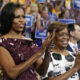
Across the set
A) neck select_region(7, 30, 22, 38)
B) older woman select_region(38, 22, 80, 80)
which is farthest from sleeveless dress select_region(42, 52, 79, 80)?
neck select_region(7, 30, 22, 38)

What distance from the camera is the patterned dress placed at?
298 cm

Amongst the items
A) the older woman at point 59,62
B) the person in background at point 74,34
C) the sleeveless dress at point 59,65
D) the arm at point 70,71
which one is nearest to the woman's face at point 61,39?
the older woman at point 59,62

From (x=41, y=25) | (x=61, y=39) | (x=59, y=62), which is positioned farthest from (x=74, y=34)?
(x=41, y=25)

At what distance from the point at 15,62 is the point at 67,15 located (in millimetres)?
5501

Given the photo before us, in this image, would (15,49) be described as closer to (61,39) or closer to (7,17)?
(7,17)

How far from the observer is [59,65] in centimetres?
340

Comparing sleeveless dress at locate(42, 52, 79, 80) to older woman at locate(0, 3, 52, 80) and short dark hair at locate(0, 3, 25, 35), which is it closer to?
older woman at locate(0, 3, 52, 80)

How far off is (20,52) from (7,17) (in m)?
0.39

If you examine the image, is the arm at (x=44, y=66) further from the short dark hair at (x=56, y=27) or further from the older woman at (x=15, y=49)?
the short dark hair at (x=56, y=27)

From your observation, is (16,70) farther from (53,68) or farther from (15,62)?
(53,68)

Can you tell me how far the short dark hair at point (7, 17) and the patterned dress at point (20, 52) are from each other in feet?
0.66

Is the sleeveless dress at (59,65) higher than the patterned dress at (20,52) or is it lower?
lower

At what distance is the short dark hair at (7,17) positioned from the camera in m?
3.17

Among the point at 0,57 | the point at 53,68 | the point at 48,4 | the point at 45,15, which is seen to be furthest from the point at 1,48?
the point at 48,4
